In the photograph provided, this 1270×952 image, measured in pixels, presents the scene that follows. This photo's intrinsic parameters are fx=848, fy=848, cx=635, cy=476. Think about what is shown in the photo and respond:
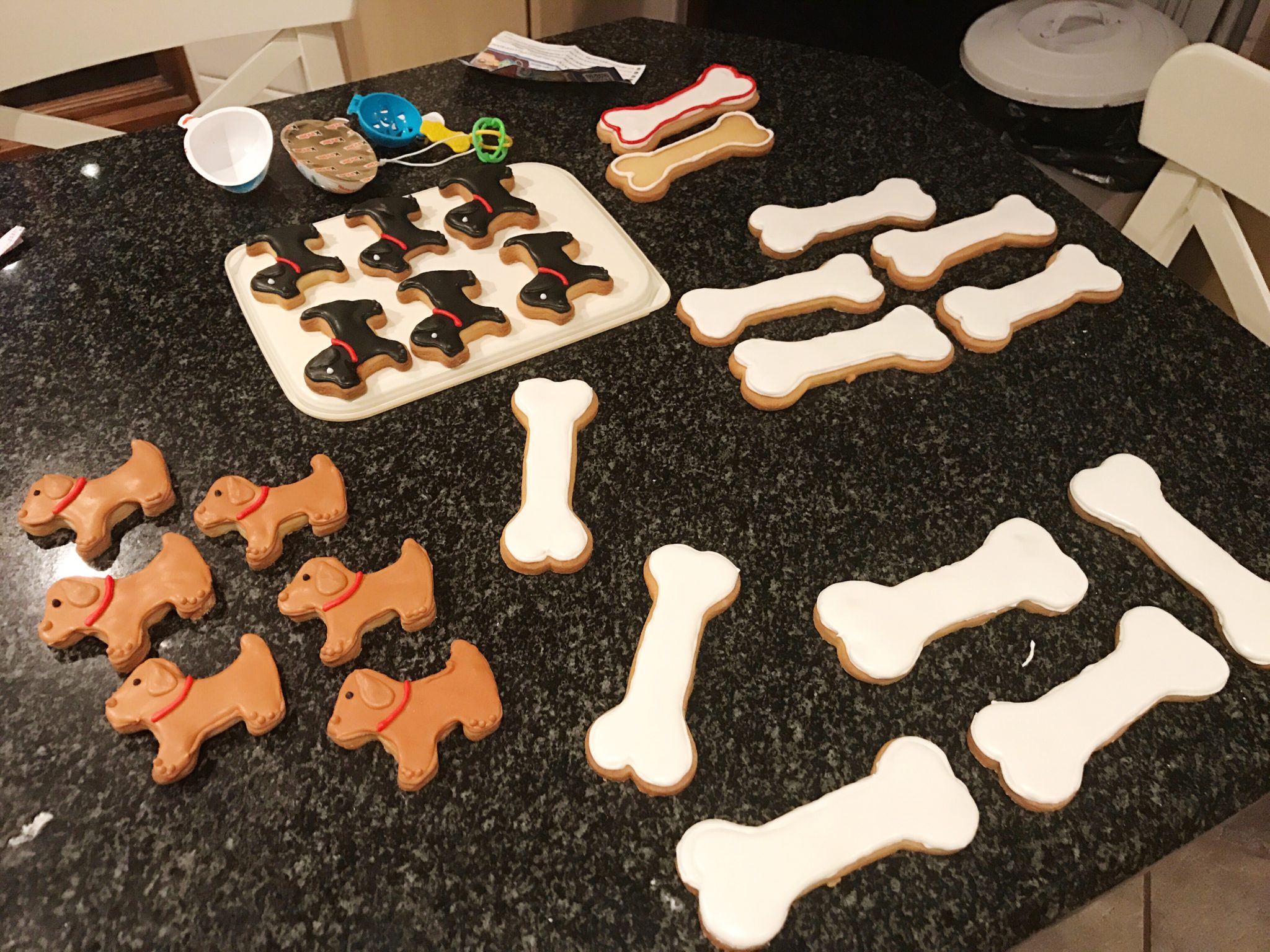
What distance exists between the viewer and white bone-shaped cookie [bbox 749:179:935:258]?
0.78 metres

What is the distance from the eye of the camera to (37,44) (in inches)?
33.2

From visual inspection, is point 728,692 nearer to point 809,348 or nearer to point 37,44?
point 809,348

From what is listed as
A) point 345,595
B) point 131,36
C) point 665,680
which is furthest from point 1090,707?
point 131,36

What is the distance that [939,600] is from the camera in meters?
0.56

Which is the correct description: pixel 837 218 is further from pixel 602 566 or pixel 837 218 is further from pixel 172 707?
pixel 172 707

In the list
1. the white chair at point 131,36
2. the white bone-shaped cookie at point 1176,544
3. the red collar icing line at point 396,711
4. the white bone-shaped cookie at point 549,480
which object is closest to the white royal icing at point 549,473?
the white bone-shaped cookie at point 549,480

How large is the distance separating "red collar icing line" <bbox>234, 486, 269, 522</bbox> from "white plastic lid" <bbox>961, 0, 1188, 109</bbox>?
1.00 m

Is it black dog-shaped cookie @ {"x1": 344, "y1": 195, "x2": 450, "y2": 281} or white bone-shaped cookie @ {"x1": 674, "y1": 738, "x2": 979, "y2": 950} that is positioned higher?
black dog-shaped cookie @ {"x1": 344, "y1": 195, "x2": 450, "y2": 281}

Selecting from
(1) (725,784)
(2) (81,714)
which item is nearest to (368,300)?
(2) (81,714)

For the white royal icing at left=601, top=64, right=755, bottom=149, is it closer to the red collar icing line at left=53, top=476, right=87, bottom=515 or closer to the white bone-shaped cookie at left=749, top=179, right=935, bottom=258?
the white bone-shaped cookie at left=749, top=179, right=935, bottom=258

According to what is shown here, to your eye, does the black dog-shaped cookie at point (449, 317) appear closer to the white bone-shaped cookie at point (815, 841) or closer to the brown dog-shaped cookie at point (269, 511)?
the brown dog-shaped cookie at point (269, 511)

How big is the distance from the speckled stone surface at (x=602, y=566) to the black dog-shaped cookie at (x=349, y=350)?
0.03m

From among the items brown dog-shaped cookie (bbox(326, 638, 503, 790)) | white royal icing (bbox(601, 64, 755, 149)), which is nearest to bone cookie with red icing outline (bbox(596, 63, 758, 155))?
white royal icing (bbox(601, 64, 755, 149))

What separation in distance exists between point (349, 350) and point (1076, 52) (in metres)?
0.95
